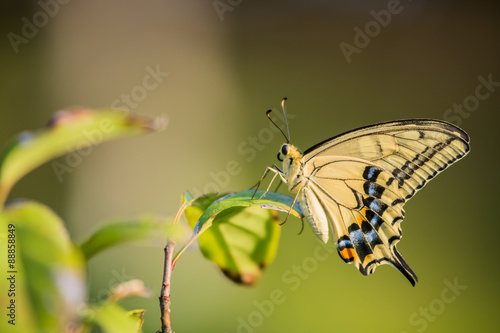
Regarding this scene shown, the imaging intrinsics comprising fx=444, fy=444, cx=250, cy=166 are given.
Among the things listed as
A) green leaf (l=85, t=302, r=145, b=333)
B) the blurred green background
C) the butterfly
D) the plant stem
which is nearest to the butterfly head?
the butterfly

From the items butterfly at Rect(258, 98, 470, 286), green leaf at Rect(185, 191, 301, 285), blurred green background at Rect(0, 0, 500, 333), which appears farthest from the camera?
blurred green background at Rect(0, 0, 500, 333)

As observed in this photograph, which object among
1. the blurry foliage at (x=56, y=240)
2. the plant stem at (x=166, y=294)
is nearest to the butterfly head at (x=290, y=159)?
the plant stem at (x=166, y=294)

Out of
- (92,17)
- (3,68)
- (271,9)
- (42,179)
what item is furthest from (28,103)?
(271,9)

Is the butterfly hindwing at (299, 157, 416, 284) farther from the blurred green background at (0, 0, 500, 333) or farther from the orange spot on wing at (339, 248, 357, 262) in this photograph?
the blurred green background at (0, 0, 500, 333)

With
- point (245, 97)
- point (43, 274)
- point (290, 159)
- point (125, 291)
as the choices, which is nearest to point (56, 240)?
point (43, 274)

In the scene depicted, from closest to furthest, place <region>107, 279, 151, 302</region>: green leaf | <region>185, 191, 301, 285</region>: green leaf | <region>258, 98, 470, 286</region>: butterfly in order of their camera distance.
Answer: <region>107, 279, 151, 302</region>: green leaf < <region>185, 191, 301, 285</region>: green leaf < <region>258, 98, 470, 286</region>: butterfly

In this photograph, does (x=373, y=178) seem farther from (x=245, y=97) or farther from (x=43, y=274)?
(x=245, y=97)

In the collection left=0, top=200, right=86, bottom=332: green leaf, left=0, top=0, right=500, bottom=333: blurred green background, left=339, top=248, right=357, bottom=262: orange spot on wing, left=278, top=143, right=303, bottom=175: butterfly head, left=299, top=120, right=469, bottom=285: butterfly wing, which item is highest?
left=0, top=0, right=500, bottom=333: blurred green background
